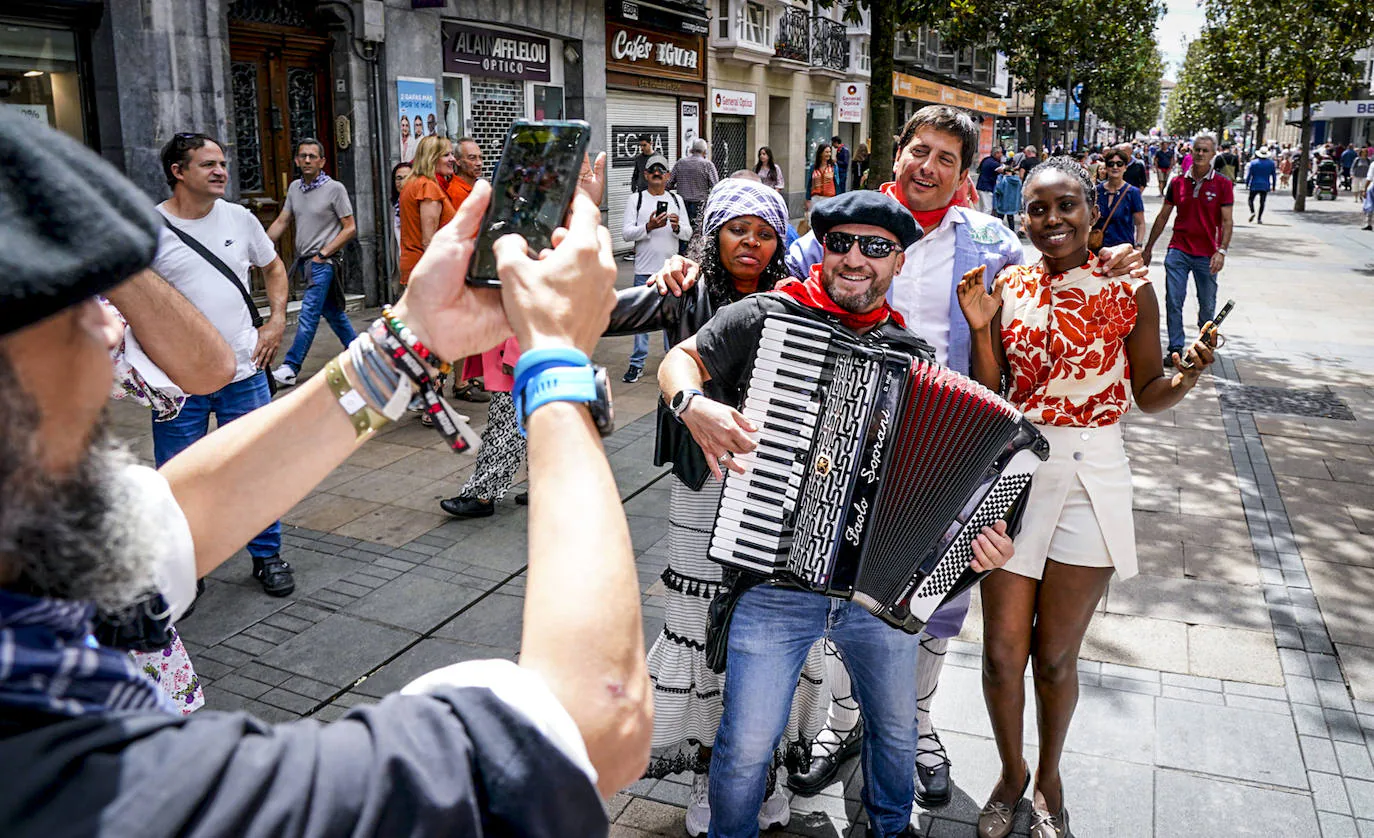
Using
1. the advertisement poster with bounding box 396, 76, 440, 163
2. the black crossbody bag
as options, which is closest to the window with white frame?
the advertisement poster with bounding box 396, 76, 440, 163

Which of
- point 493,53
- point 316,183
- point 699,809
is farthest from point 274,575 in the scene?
point 493,53

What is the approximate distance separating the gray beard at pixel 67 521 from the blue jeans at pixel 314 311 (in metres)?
8.13

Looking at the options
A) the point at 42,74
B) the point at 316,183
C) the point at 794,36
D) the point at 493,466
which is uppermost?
the point at 794,36

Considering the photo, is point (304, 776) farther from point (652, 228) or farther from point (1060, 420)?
point (652, 228)

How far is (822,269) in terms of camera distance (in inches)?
116

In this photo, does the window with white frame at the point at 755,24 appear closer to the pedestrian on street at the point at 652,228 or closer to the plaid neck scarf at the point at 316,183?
the pedestrian on street at the point at 652,228

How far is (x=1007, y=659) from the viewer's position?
3.30 metres

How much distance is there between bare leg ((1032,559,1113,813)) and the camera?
10.6 feet

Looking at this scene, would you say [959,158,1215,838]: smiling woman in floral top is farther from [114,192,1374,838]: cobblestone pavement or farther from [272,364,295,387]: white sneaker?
[272,364,295,387]: white sneaker

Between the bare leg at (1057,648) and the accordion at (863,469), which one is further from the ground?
the accordion at (863,469)

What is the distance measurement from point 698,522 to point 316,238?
21.6ft

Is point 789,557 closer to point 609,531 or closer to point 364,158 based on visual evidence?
point 609,531

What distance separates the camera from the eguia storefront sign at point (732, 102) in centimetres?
2399

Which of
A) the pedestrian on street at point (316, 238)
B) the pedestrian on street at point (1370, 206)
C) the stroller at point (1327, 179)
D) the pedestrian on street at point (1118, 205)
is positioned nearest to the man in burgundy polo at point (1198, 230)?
the pedestrian on street at point (1118, 205)
